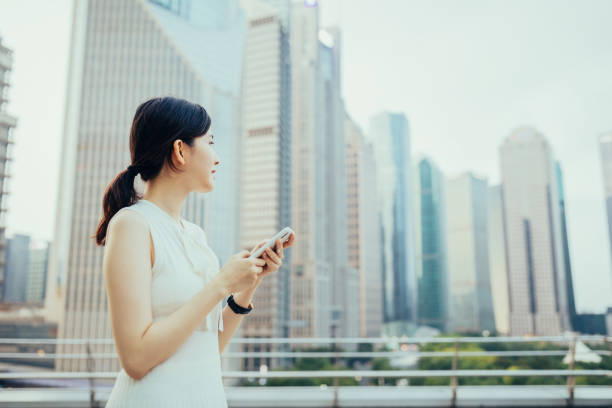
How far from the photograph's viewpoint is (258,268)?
3.03 feet

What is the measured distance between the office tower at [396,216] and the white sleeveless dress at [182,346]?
99974mm

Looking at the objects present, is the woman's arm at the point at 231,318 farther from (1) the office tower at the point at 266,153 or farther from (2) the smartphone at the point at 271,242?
(1) the office tower at the point at 266,153

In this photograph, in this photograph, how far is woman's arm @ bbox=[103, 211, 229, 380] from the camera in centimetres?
85

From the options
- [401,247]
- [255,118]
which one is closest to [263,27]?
[255,118]

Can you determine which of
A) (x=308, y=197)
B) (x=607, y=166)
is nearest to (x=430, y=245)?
(x=607, y=166)

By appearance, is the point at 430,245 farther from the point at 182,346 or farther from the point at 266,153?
the point at 182,346

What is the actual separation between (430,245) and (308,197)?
5748 centimetres

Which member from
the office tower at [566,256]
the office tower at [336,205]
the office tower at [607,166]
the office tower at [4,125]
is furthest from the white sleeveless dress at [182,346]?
the office tower at [566,256]

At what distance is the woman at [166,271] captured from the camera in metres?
0.86

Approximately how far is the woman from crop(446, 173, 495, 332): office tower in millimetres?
121472

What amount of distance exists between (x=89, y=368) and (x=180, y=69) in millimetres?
52539

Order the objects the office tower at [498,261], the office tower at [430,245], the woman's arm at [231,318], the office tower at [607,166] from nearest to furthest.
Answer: the woman's arm at [231,318], the office tower at [607,166], the office tower at [498,261], the office tower at [430,245]

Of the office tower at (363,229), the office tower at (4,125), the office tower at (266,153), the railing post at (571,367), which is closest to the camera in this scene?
the railing post at (571,367)

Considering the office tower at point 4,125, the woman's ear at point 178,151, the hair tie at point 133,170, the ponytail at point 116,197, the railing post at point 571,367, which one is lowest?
the railing post at point 571,367
